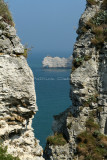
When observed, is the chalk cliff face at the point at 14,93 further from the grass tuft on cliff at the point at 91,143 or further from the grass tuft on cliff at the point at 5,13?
the grass tuft on cliff at the point at 91,143

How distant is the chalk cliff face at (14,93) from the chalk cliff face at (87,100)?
12818 millimetres

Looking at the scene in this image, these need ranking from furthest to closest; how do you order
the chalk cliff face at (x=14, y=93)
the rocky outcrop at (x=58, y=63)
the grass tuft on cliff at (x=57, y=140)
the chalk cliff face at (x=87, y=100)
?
the rocky outcrop at (x=58, y=63)
the grass tuft on cliff at (x=57, y=140)
the chalk cliff face at (x=87, y=100)
the chalk cliff face at (x=14, y=93)

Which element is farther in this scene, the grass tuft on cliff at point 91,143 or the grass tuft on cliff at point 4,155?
the grass tuft on cliff at point 91,143

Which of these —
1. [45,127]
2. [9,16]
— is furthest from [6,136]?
[45,127]

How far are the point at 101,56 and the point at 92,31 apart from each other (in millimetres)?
2556

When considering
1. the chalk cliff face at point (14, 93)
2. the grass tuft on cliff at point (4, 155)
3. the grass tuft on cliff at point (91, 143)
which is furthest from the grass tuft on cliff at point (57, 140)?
the grass tuft on cliff at point (4, 155)

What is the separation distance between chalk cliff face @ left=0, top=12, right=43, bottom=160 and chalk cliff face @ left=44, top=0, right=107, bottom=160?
1282cm

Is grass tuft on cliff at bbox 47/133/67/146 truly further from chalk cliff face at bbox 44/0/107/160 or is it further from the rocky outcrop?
the rocky outcrop

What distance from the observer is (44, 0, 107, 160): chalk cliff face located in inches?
959

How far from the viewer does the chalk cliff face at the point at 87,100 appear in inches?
959

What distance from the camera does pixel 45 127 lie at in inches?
1859

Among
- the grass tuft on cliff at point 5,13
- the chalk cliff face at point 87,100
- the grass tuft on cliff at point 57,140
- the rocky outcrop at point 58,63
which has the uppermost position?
the grass tuft on cliff at point 5,13

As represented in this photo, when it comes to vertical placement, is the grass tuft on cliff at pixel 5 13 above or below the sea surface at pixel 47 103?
above

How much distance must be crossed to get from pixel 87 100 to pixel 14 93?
14.8 m
